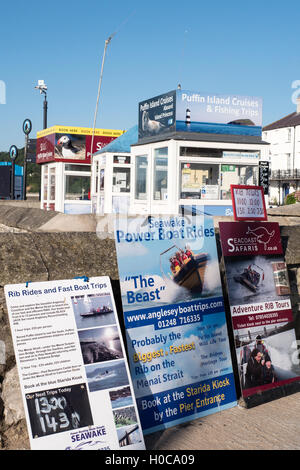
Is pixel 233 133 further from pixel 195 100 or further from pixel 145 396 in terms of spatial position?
pixel 145 396

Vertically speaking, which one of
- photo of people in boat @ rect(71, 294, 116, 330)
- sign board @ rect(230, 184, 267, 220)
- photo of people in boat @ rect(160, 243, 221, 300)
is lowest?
photo of people in boat @ rect(71, 294, 116, 330)

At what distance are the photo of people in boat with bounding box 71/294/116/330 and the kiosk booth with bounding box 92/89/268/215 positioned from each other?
7.36 meters

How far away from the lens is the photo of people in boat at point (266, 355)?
4863 millimetres

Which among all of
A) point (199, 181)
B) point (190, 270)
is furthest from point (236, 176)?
point (190, 270)

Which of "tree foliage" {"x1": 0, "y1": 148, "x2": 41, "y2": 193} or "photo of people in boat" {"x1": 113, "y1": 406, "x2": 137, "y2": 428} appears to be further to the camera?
"tree foliage" {"x1": 0, "y1": 148, "x2": 41, "y2": 193}

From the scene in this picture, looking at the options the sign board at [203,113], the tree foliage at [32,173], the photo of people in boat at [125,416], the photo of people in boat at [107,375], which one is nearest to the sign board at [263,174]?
the sign board at [203,113]

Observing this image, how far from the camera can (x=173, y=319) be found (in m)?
4.45

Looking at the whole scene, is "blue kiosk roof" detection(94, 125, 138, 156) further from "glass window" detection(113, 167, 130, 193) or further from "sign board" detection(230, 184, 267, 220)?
"sign board" detection(230, 184, 267, 220)

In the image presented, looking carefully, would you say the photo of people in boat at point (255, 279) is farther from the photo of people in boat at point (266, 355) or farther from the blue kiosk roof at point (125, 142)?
the blue kiosk roof at point (125, 142)

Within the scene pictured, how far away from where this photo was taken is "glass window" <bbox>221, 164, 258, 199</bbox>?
37.6 ft

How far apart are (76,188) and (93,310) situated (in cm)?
1535

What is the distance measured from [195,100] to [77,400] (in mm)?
8501

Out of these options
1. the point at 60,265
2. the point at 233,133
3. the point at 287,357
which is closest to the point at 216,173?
the point at 233,133

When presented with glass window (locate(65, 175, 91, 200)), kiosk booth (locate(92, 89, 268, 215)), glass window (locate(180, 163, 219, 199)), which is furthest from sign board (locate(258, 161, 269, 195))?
glass window (locate(65, 175, 91, 200))
